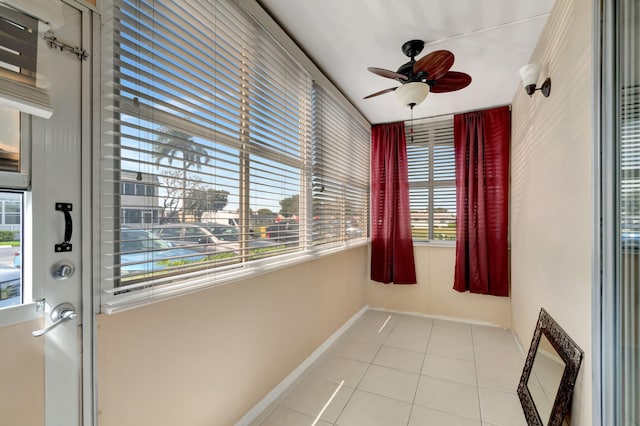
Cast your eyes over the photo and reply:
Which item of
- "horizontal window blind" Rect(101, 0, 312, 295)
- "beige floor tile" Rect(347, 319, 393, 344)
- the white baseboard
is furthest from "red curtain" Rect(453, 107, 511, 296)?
"horizontal window blind" Rect(101, 0, 312, 295)

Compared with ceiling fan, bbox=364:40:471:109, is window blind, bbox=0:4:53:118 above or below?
below

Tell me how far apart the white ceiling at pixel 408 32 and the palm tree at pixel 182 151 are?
45.6 inches

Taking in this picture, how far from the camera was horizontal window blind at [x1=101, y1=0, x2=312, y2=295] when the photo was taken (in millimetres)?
1119

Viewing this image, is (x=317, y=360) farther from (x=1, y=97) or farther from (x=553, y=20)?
(x=553, y=20)

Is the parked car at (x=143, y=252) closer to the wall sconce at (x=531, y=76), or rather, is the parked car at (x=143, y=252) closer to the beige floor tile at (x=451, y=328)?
the wall sconce at (x=531, y=76)

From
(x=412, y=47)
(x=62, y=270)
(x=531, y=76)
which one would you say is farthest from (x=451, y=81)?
(x=62, y=270)

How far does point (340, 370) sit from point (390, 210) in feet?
6.96

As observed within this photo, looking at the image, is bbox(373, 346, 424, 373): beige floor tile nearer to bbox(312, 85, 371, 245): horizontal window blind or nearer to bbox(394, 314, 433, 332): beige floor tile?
bbox(394, 314, 433, 332): beige floor tile

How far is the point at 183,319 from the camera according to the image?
137 centimetres

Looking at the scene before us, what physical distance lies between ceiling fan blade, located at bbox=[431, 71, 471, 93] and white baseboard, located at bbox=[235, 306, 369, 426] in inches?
97.9

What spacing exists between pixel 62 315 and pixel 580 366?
90.7 inches

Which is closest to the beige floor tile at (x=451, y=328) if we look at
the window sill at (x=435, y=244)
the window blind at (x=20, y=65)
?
the window sill at (x=435, y=244)

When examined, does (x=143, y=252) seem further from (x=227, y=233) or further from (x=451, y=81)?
(x=451, y=81)

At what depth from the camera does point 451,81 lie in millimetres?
2086
